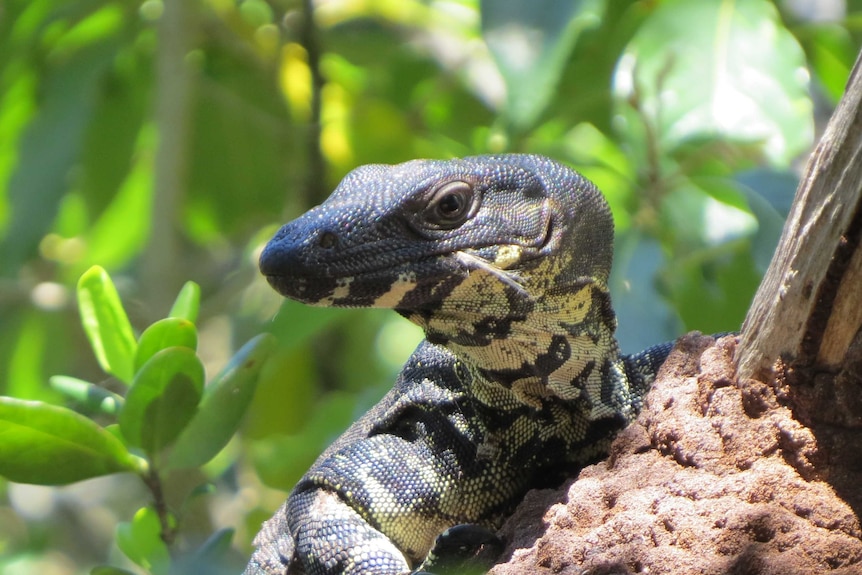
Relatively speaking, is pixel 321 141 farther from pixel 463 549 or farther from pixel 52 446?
pixel 463 549

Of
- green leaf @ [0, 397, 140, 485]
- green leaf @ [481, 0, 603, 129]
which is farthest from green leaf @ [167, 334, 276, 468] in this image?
green leaf @ [481, 0, 603, 129]

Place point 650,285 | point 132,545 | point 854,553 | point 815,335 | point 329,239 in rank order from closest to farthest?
1. point 854,553
2. point 815,335
3. point 329,239
4. point 132,545
5. point 650,285

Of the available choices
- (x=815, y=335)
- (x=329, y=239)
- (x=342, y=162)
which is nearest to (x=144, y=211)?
(x=342, y=162)

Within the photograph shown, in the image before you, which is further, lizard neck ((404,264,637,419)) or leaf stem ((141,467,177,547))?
leaf stem ((141,467,177,547))

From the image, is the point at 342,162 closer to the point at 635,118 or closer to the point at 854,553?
the point at 635,118

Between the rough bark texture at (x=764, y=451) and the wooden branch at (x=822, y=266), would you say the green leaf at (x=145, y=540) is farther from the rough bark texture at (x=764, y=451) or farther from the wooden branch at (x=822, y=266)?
the wooden branch at (x=822, y=266)

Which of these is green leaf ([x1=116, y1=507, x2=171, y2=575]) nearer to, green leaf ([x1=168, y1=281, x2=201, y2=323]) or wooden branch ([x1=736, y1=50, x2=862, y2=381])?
green leaf ([x1=168, y1=281, x2=201, y2=323])
